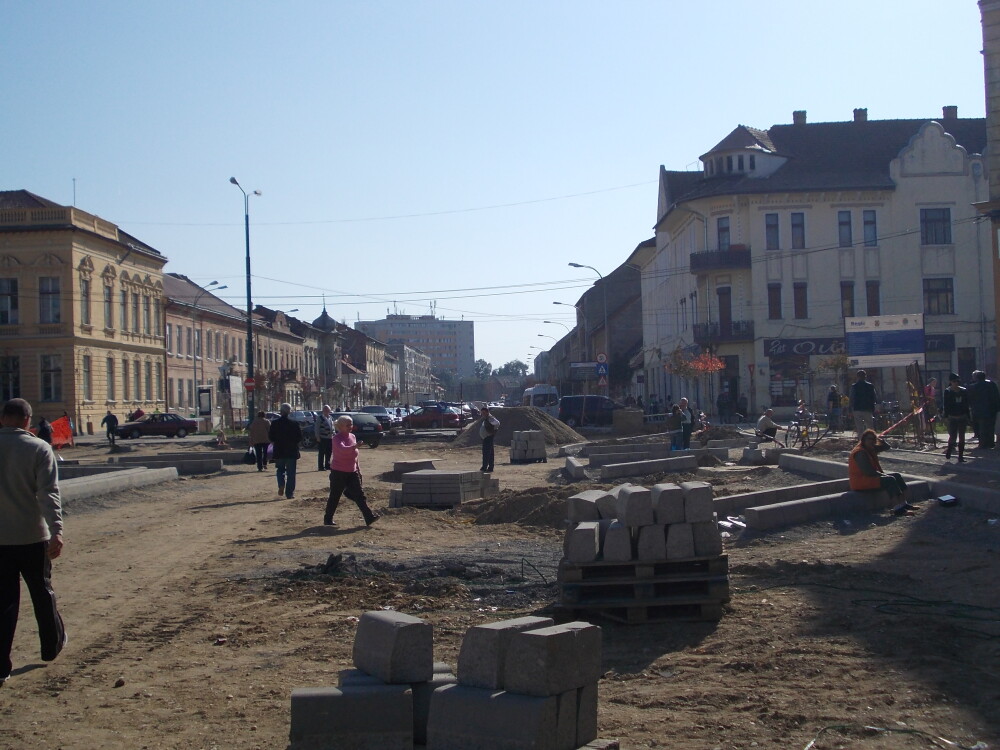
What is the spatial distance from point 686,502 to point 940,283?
5115 cm

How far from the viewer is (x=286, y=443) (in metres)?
18.7

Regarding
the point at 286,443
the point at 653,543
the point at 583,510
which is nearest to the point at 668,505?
the point at 653,543

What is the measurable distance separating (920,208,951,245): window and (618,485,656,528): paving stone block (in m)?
51.3

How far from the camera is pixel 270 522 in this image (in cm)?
1552

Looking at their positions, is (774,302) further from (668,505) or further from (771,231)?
(668,505)

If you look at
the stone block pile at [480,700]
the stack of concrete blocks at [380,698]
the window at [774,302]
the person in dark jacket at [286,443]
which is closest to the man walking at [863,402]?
the person in dark jacket at [286,443]

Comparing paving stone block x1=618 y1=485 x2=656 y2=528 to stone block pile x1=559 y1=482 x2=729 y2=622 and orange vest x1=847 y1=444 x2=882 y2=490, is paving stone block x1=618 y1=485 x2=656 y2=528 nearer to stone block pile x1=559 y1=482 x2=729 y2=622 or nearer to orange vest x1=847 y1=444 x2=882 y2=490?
stone block pile x1=559 y1=482 x2=729 y2=622

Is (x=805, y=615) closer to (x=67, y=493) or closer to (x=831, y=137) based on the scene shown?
(x=67, y=493)

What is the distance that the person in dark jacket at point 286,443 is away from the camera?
18.6m

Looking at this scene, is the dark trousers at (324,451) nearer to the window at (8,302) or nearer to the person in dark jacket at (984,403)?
the person in dark jacket at (984,403)

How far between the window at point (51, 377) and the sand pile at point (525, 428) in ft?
85.7

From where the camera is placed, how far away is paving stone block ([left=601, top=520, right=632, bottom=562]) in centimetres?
807

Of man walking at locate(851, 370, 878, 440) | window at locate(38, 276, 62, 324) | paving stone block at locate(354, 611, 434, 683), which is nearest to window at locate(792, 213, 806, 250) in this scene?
man walking at locate(851, 370, 878, 440)

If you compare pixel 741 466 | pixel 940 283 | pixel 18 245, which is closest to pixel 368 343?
pixel 18 245
